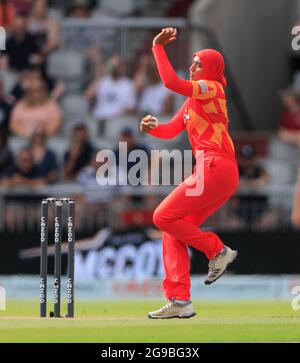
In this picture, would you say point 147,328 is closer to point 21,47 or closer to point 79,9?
point 21,47

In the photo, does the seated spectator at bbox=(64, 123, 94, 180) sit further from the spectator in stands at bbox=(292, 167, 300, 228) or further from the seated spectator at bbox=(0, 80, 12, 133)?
the spectator in stands at bbox=(292, 167, 300, 228)

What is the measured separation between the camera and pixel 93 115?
20281 mm

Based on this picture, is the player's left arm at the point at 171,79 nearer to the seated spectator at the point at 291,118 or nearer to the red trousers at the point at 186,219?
the red trousers at the point at 186,219

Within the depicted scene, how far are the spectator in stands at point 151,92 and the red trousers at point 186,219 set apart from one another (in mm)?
8470

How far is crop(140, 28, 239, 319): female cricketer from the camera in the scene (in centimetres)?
1123

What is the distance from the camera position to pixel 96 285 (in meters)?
17.9

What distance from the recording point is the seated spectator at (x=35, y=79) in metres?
20.0

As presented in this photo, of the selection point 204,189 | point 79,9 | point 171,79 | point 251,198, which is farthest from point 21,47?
point 171,79

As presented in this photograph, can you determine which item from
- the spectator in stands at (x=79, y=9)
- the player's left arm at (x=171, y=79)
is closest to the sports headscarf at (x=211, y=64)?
the player's left arm at (x=171, y=79)

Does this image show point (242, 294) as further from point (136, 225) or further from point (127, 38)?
point (127, 38)

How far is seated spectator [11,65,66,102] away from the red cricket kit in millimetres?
8740

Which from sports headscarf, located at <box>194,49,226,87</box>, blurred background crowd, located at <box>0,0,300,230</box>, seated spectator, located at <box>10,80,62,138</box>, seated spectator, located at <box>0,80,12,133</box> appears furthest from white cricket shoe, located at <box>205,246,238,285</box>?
seated spectator, located at <box>0,80,12,133</box>

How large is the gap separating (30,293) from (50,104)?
10.2 ft
